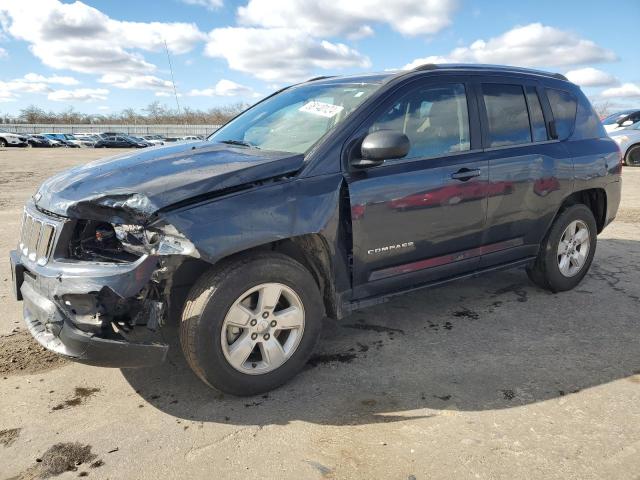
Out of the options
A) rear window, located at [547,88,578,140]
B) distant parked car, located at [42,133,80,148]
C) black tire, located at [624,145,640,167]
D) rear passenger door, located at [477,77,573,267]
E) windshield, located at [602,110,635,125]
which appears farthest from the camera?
distant parked car, located at [42,133,80,148]

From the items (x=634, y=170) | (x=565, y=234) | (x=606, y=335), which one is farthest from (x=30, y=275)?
(x=634, y=170)

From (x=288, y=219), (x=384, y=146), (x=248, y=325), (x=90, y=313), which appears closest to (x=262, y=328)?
(x=248, y=325)

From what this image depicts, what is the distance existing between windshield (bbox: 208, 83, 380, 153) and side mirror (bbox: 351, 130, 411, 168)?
1.01 ft

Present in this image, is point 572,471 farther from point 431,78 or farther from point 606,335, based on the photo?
point 431,78

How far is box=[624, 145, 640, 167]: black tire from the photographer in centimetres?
1566

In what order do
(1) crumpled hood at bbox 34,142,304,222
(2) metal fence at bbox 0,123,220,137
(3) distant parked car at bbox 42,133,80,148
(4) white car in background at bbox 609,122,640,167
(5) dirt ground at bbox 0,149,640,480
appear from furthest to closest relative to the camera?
(2) metal fence at bbox 0,123,220,137, (3) distant parked car at bbox 42,133,80,148, (4) white car in background at bbox 609,122,640,167, (1) crumpled hood at bbox 34,142,304,222, (5) dirt ground at bbox 0,149,640,480

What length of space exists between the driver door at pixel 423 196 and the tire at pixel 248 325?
469 mm

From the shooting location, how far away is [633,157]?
15945 mm

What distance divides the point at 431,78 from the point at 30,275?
2916 mm

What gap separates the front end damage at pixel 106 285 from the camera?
2.56 meters

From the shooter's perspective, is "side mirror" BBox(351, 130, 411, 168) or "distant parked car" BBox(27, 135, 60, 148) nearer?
"side mirror" BBox(351, 130, 411, 168)

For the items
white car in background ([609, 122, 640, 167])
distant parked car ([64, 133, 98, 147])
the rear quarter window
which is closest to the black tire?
white car in background ([609, 122, 640, 167])

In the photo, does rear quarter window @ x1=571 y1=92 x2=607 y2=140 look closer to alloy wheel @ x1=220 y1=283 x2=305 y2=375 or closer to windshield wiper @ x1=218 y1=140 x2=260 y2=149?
windshield wiper @ x1=218 y1=140 x2=260 y2=149

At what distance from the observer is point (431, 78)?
12.0 ft
